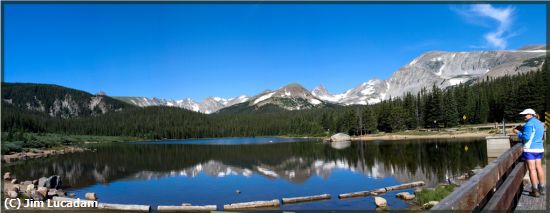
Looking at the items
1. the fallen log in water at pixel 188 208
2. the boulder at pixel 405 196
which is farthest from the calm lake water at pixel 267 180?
the fallen log in water at pixel 188 208

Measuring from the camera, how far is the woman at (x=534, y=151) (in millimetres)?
11766

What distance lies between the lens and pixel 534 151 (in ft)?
39.2

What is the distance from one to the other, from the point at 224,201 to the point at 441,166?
81.2 feet

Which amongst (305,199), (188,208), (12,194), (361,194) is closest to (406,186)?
(361,194)

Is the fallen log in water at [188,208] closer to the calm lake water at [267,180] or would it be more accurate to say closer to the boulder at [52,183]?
the calm lake water at [267,180]

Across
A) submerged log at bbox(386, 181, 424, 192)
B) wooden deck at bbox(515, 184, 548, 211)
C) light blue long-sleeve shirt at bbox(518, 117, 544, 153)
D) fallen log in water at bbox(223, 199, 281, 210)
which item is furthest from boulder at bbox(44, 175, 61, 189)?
light blue long-sleeve shirt at bbox(518, 117, 544, 153)

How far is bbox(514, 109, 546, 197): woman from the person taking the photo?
1177cm

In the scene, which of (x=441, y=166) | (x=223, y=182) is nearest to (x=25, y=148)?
(x=223, y=182)

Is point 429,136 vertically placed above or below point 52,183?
above

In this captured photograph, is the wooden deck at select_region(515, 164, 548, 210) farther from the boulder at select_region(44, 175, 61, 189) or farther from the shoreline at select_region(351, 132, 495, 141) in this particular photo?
the shoreline at select_region(351, 132, 495, 141)

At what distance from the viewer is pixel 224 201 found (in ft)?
103

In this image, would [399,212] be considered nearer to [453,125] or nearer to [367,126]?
[453,125]

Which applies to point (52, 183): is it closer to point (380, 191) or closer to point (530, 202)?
point (380, 191)

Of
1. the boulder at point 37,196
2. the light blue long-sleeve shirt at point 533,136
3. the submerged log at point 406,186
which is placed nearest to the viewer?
the light blue long-sleeve shirt at point 533,136
